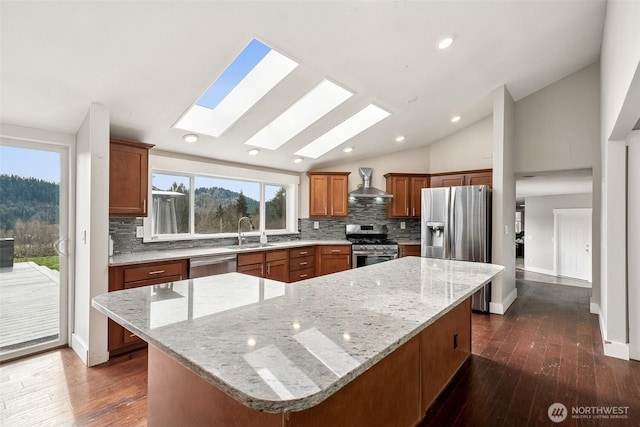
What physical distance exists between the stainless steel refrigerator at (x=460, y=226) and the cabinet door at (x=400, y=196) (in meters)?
0.76

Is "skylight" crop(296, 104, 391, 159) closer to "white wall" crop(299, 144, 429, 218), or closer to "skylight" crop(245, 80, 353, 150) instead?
"skylight" crop(245, 80, 353, 150)

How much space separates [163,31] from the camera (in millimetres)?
2016

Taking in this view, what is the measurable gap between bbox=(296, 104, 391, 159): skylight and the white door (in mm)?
6046

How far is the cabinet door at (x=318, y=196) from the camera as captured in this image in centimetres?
534

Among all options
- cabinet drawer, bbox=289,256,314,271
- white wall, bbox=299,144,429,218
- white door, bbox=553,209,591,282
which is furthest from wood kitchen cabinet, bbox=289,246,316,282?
white door, bbox=553,209,591,282

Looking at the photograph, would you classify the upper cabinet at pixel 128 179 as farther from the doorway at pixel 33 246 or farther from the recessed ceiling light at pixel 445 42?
the recessed ceiling light at pixel 445 42

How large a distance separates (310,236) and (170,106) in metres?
3.33

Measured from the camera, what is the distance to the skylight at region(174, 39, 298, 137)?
2848 millimetres

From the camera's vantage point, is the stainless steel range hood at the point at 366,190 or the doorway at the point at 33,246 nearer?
the doorway at the point at 33,246

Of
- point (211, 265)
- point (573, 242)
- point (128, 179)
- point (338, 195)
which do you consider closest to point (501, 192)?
point (338, 195)

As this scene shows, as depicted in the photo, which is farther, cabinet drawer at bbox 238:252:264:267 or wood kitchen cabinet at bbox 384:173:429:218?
wood kitchen cabinet at bbox 384:173:429:218

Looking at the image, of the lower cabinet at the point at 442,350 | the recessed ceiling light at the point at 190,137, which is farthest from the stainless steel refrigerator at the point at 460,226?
the recessed ceiling light at the point at 190,137

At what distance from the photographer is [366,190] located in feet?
17.4

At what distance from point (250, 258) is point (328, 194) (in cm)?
196
